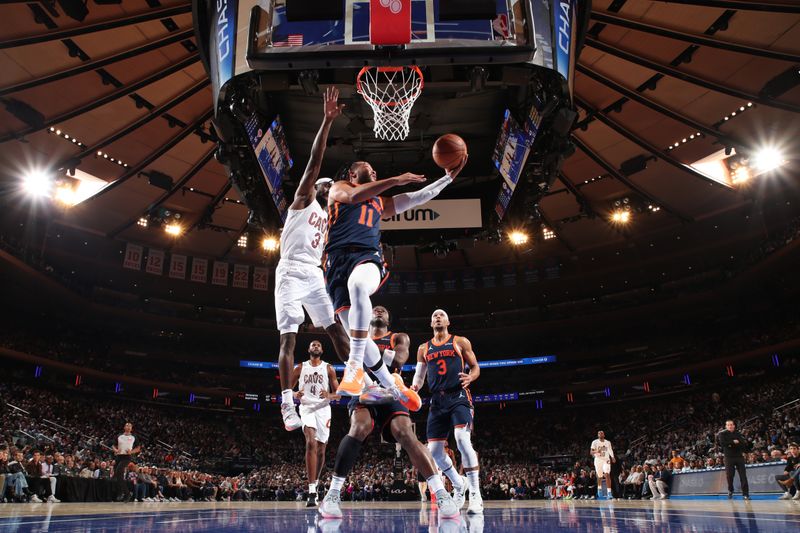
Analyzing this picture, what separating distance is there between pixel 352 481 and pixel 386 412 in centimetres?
2417

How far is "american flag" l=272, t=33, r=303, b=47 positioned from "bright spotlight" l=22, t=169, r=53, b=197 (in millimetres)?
14318

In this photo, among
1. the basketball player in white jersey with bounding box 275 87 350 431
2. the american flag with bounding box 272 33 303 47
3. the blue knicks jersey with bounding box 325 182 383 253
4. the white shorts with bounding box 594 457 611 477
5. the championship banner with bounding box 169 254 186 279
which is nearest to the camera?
the basketball player in white jersey with bounding box 275 87 350 431

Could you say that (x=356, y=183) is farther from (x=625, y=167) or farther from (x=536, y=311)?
(x=536, y=311)

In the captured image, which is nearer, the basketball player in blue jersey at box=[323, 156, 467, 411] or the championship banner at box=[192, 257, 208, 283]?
Answer: the basketball player in blue jersey at box=[323, 156, 467, 411]

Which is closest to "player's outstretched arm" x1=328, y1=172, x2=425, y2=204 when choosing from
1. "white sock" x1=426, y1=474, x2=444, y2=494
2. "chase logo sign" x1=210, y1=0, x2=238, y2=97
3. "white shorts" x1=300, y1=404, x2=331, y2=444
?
"white sock" x1=426, y1=474, x2=444, y2=494

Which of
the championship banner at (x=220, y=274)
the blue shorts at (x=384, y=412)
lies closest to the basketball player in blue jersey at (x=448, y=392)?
the blue shorts at (x=384, y=412)

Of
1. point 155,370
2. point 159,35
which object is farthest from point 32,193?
point 155,370

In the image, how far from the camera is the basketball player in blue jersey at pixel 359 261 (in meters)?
5.15

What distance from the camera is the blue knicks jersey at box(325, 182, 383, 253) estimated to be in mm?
5477

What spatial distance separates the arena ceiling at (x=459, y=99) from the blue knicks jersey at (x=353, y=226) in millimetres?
5561

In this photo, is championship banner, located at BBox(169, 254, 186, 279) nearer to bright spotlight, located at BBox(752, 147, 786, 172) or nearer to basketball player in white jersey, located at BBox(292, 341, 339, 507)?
basketball player in white jersey, located at BBox(292, 341, 339, 507)

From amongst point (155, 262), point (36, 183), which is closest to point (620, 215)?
point (36, 183)

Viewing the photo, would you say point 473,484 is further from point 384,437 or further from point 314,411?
point 314,411

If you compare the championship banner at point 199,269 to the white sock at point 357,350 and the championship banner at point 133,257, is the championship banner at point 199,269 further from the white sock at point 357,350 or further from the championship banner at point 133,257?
the white sock at point 357,350
